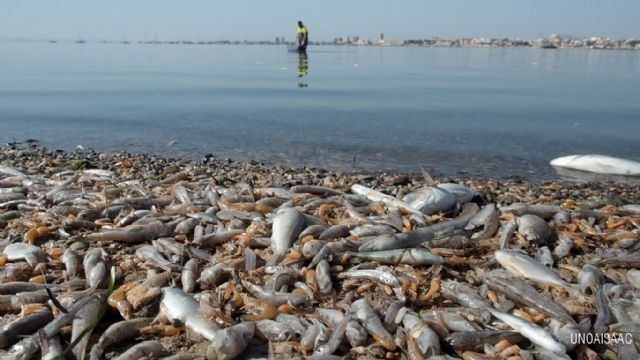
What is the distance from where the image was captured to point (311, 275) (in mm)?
4922

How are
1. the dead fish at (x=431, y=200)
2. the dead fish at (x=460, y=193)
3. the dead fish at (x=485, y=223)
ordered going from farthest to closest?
1. the dead fish at (x=460, y=193)
2. the dead fish at (x=431, y=200)
3. the dead fish at (x=485, y=223)

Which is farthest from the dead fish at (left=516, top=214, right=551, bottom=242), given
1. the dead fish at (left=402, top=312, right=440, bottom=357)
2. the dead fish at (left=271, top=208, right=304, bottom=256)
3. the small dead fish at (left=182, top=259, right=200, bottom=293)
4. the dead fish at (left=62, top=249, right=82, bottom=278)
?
the dead fish at (left=62, top=249, right=82, bottom=278)

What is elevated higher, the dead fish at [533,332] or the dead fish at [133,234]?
the dead fish at [133,234]

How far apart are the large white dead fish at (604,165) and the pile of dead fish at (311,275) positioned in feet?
16.3

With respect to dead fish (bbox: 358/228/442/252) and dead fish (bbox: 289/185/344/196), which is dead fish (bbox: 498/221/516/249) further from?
dead fish (bbox: 289/185/344/196)

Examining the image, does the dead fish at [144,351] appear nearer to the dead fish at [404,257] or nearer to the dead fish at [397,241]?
the dead fish at [404,257]

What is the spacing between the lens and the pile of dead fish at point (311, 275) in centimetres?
401

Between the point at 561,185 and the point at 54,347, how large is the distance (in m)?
10.3

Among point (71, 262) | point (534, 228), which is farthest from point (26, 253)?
point (534, 228)

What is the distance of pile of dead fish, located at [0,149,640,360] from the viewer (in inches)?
158

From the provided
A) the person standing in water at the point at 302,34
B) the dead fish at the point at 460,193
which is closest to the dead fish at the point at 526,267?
the dead fish at the point at 460,193

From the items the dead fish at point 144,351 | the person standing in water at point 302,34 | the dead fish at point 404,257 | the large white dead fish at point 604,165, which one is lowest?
the large white dead fish at point 604,165

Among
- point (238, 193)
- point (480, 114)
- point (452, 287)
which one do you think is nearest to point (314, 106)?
point (480, 114)

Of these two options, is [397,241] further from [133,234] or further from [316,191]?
[133,234]
